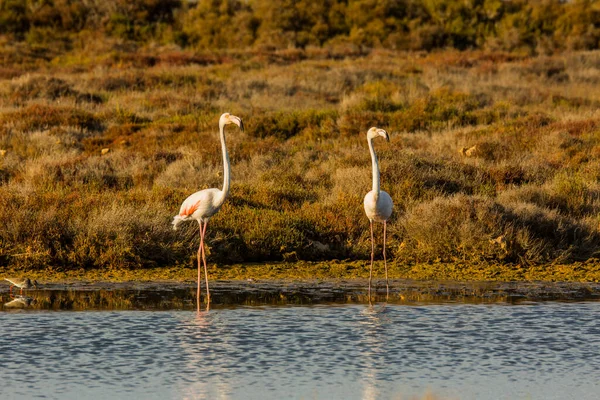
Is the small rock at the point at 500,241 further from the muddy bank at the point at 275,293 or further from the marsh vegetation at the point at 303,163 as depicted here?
the muddy bank at the point at 275,293

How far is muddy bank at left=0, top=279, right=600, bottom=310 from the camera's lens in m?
10.5

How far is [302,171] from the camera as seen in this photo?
1762 centimetres

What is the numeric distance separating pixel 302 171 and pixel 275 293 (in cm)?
662

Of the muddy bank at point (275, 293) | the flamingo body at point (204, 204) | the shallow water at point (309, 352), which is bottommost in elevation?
the shallow water at point (309, 352)

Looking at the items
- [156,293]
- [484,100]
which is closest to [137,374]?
[156,293]

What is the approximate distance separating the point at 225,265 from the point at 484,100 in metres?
15.5

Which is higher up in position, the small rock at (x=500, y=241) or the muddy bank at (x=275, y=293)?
the small rock at (x=500, y=241)

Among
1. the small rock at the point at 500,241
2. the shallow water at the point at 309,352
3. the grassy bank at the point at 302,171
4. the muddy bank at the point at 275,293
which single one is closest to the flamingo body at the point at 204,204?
the muddy bank at the point at 275,293

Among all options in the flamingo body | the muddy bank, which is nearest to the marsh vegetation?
the muddy bank

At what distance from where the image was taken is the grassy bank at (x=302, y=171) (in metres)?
12.9

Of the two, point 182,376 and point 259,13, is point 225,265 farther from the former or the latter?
point 259,13

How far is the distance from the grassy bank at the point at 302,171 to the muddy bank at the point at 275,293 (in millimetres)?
650

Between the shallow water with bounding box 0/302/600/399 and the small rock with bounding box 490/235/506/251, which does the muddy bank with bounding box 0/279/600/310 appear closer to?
the shallow water with bounding box 0/302/600/399

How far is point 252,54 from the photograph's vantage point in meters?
41.6
